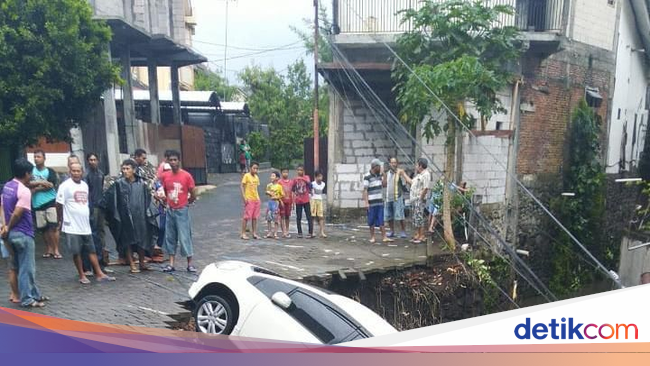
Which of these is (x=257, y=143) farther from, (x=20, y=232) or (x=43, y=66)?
(x=20, y=232)

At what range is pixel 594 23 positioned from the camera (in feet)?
39.1

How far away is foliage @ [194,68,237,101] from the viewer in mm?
28716

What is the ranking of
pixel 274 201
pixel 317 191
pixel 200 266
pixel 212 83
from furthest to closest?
pixel 212 83 → pixel 317 191 → pixel 274 201 → pixel 200 266

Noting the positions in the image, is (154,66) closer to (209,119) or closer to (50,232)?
(209,119)

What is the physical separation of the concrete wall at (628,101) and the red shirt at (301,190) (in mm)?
8885

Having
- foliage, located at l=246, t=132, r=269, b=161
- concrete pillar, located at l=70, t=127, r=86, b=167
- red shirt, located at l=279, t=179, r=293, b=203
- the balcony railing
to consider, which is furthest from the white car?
foliage, located at l=246, t=132, r=269, b=161

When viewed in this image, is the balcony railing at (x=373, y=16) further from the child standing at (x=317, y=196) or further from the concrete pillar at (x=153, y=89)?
the concrete pillar at (x=153, y=89)

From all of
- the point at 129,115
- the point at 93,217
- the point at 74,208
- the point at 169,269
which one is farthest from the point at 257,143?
the point at 74,208

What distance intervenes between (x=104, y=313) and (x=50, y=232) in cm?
260

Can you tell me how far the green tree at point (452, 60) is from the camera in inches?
310

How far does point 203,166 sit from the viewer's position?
16.4m

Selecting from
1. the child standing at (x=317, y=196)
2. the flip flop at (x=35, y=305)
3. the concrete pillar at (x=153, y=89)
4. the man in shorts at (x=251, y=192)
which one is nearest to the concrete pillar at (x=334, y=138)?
the child standing at (x=317, y=196)

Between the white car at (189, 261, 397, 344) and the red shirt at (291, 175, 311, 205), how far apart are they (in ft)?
15.1

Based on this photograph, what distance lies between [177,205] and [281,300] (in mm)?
2680
